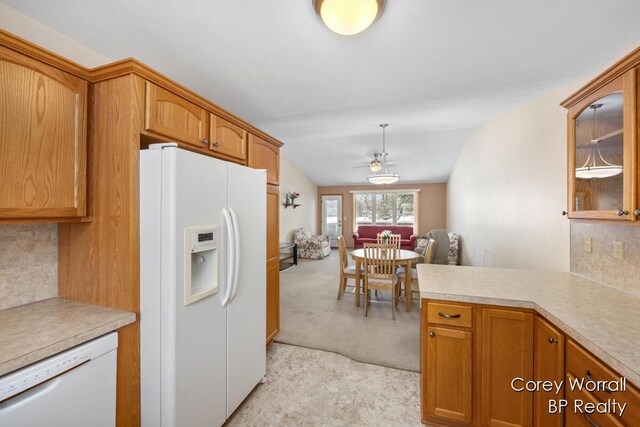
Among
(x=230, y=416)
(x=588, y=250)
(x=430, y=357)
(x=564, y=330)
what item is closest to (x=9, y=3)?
(x=230, y=416)

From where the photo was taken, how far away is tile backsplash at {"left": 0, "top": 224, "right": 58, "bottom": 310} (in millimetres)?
1289

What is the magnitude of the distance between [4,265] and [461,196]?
22.1 ft

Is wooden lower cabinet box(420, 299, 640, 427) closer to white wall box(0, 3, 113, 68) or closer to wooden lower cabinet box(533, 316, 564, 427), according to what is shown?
wooden lower cabinet box(533, 316, 564, 427)

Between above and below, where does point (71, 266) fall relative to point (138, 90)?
below

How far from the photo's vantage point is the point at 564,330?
1.13m

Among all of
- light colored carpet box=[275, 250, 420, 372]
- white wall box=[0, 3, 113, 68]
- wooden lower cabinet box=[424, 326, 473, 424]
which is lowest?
light colored carpet box=[275, 250, 420, 372]

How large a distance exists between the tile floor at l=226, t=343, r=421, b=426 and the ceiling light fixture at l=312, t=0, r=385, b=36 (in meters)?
2.41

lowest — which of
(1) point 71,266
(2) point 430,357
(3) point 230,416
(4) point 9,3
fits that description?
(3) point 230,416

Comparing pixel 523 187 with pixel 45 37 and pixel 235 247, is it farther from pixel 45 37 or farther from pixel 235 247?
pixel 45 37

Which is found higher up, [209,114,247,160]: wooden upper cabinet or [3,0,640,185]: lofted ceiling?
[3,0,640,185]: lofted ceiling

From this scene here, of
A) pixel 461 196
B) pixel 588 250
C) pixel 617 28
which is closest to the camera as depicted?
pixel 617 28

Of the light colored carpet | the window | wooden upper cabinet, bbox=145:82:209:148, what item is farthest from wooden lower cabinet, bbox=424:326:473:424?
the window

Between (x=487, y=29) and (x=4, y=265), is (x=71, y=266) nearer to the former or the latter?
(x=4, y=265)

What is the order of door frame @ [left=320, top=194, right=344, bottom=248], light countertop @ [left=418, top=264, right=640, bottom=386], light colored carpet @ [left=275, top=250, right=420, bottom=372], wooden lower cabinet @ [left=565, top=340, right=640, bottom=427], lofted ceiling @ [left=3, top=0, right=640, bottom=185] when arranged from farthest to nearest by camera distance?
door frame @ [left=320, top=194, right=344, bottom=248] → light colored carpet @ [left=275, top=250, right=420, bottom=372] → lofted ceiling @ [left=3, top=0, right=640, bottom=185] → light countertop @ [left=418, top=264, right=640, bottom=386] → wooden lower cabinet @ [left=565, top=340, right=640, bottom=427]
